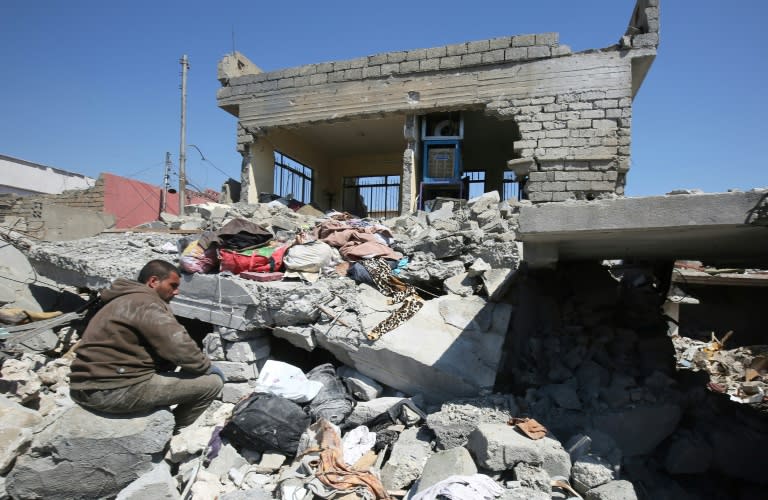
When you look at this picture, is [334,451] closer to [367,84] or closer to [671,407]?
[671,407]

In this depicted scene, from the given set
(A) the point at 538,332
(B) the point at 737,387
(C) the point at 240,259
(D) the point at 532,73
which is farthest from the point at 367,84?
(B) the point at 737,387

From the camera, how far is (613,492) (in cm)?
271

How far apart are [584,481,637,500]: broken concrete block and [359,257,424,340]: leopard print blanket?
6.54 ft

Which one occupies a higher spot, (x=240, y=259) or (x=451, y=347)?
(x=240, y=259)

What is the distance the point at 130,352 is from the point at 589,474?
10.6ft

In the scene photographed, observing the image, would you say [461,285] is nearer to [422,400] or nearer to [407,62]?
[422,400]

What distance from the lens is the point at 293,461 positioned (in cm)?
350

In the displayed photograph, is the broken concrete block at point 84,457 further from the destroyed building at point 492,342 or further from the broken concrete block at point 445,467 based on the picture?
the broken concrete block at point 445,467

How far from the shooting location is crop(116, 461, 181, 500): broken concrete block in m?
2.66

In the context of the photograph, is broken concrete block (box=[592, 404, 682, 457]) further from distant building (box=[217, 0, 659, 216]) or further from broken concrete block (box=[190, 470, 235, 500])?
distant building (box=[217, 0, 659, 216])

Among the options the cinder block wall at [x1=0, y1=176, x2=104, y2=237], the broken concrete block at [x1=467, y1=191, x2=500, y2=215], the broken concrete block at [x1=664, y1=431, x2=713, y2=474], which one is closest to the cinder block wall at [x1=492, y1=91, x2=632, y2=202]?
the broken concrete block at [x1=467, y1=191, x2=500, y2=215]

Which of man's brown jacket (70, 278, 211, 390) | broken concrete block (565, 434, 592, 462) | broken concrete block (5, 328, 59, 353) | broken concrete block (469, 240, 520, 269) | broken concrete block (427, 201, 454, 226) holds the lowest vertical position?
broken concrete block (565, 434, 592, 462)

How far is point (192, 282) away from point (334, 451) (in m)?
2.60

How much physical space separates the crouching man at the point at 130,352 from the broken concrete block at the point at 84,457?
0.36ft
